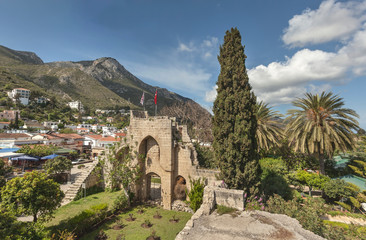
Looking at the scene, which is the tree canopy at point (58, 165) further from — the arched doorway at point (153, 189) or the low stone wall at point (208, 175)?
the low stone wall at point (208, 175)

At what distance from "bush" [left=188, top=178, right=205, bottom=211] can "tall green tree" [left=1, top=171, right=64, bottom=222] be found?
8.50 meters

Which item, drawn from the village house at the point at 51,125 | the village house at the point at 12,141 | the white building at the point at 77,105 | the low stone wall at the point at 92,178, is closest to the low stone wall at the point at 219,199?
the low stone wall at the point at 92,178

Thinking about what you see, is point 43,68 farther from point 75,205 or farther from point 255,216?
point 255,216

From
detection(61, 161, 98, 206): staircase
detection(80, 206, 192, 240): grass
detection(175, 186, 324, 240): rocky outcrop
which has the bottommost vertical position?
detection(80, 206, 192, 240): grass

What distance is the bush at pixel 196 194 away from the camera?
12961mm

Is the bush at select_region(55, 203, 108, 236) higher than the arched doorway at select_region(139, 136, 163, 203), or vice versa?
the arched doorway at select_region(139, 136, 163, 203)

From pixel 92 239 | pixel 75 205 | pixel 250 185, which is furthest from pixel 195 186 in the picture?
pixel 75 205

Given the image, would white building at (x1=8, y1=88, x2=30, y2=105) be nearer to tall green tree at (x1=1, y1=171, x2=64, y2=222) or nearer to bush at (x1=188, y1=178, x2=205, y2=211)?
tall green tree at (x1=1, y1=171, x2=64, y2=222)

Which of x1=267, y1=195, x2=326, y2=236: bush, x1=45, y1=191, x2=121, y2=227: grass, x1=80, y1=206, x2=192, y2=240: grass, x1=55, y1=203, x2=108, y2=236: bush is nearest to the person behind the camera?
x1=267, y1=195, x2=326, y2=236: bush

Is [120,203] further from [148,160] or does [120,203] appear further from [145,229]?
[148,160]

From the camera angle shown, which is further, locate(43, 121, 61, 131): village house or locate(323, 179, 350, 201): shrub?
locate(43, 121, 61, 131): village house

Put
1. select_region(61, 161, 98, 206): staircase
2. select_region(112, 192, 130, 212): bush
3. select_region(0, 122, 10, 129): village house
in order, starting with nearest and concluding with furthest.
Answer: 1. select_region(112, 192, 130, 212): bush
2. select_region(61, 161, 98, 206): staircase
3. select_region(0, 122, 10, 129): village house

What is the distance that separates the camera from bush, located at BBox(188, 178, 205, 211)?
13.0m

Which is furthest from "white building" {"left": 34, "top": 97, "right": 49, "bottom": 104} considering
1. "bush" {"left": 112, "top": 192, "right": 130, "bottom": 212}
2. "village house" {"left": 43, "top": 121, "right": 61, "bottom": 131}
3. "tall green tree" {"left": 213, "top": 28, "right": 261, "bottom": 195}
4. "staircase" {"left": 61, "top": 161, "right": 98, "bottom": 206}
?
"tall green tree" {"left": 213, "top": 28, "right": 261, "bottom": 195}
